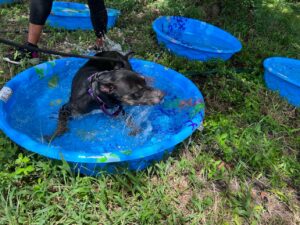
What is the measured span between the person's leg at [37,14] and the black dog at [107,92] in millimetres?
849

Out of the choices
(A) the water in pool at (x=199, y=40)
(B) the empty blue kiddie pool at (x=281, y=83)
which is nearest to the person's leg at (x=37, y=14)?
(A) the water in pool at (x=199, y=40)

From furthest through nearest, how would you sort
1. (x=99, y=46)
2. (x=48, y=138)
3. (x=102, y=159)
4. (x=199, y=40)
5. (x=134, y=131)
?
(x=199, y=40), (x=99, y=46), (x=134, y=131), (x=48, y=138), (x=102, y=159)

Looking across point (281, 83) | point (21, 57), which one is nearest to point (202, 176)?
point (281, 83)

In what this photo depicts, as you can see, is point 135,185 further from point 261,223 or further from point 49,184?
point 261,223

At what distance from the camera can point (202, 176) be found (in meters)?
3.47

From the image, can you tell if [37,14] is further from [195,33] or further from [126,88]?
[195,33]

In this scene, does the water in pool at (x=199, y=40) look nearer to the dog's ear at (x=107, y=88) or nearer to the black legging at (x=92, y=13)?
the black legging at (x=92, y=13)

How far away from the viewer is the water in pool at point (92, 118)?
3.97 meters

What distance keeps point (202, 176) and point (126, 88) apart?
4.22ft

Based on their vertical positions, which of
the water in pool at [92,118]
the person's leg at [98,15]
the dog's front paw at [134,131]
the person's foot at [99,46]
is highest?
the person's leg at [98,15]

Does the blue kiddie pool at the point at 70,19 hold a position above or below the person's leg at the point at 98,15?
below

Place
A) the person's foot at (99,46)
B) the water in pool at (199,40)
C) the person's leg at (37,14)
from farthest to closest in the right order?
the water in pool at (199,40)
the person's foot at (99,46)
the person's leg at (37,14)

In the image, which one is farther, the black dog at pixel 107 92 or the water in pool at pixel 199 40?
the water in pool at pixel 199 40

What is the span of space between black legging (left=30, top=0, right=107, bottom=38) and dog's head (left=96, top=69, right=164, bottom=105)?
1.30 m
